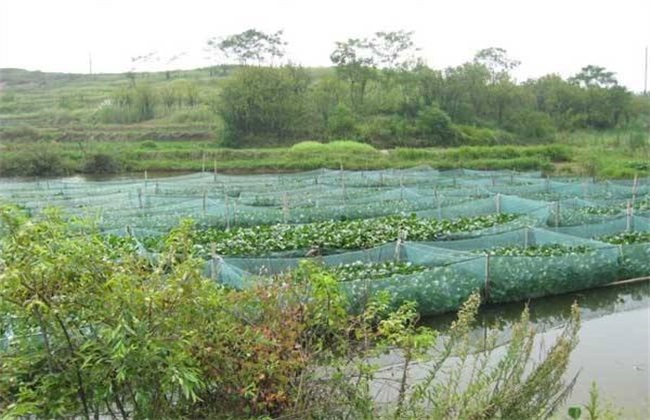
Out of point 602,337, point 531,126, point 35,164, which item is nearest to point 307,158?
point 35,164

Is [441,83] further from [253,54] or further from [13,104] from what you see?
[13,104]

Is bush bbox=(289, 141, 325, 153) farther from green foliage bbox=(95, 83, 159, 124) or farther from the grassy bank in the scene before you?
green foliage bbox=(95, 83, 159, 124)

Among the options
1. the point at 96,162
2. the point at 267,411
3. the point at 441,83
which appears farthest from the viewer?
the point at 441,83

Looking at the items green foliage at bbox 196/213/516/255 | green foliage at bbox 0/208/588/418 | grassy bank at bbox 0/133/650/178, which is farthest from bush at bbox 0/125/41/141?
green foliage at bbox 0/208/588/418

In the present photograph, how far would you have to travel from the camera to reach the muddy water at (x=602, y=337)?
6430 mm

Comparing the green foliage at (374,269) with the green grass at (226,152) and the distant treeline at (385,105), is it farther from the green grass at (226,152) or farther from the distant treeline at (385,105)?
the distant treeline at (385,105)

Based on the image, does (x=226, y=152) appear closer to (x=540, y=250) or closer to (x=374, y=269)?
(x=540, y=250)

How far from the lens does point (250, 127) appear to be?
133ft

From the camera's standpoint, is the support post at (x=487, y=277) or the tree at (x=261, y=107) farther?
the tree at (x=261, y=107)

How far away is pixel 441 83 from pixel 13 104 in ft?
128

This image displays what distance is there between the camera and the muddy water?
6.43 meters

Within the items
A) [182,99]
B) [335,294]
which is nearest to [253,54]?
[182,99]

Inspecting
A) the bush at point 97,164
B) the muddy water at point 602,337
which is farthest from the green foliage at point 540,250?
the bush at point 97,164

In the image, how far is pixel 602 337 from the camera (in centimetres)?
851
